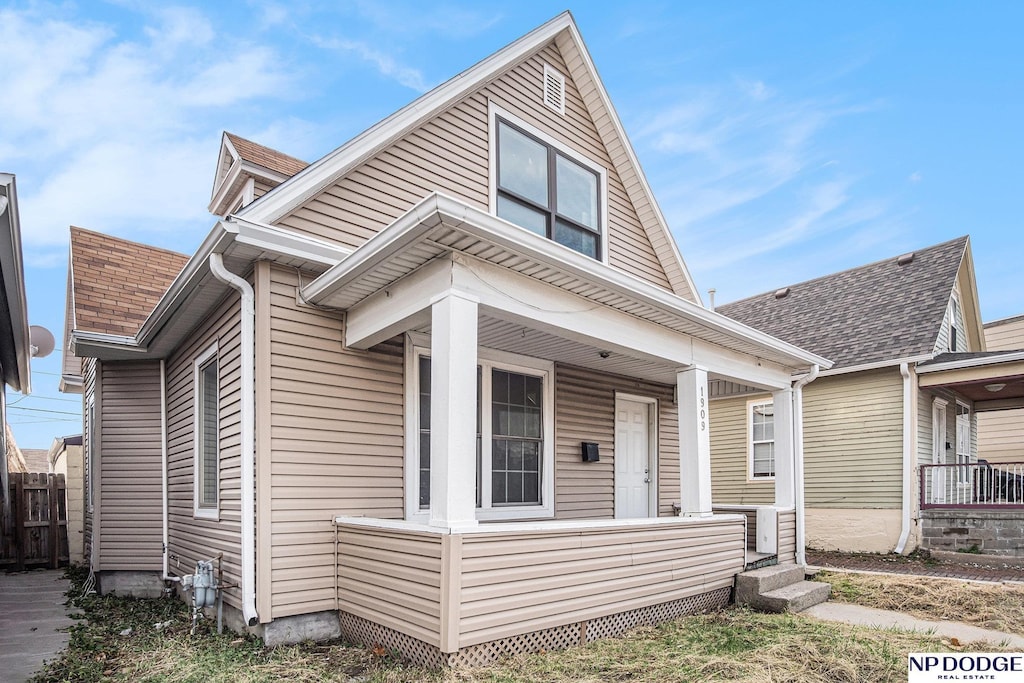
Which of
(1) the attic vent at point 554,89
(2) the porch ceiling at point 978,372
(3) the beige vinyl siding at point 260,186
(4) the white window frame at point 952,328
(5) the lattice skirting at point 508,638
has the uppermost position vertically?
(1) the attic vent at point 554,89

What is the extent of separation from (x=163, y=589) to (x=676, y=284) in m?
7.72

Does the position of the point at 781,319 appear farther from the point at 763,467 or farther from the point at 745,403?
the point at 763,467

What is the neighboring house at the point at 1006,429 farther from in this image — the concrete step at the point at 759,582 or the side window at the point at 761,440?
the concrete step at the point at 759,582

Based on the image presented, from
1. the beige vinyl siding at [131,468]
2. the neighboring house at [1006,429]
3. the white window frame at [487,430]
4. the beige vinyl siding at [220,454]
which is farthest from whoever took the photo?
the neighboring house at [1006,429]

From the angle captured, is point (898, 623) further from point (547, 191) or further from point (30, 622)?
point (30, 622)

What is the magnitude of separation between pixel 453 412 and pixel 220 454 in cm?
280

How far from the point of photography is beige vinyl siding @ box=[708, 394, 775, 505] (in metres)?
13.0

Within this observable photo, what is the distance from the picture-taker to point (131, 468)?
8312 millimetres

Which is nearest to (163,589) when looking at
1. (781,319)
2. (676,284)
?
(676,284)

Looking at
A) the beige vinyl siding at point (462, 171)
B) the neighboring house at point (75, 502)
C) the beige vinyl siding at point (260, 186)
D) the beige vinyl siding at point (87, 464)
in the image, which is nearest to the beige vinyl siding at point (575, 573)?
the beige vinyl siding at point (462, 171)

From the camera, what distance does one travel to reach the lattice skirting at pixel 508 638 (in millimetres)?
4379

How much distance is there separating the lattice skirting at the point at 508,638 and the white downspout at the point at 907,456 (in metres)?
6.65

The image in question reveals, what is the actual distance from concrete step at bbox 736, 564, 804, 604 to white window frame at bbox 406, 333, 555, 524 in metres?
2.15

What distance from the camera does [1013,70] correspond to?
17.8 meters
